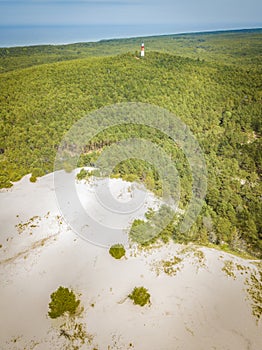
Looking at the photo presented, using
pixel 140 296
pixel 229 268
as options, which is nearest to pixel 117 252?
pixel 140 296

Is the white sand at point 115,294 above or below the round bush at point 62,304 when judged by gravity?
below

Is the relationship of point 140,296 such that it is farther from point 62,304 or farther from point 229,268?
point 229,268

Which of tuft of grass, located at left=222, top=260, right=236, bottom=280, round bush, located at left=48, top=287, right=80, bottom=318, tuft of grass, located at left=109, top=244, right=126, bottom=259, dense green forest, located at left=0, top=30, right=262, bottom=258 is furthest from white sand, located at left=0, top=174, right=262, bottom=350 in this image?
dense green forest, located at left=0, top=30, right=262, bottom=258

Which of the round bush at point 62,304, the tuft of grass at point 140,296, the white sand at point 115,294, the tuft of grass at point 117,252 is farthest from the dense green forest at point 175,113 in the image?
the round bush at point 62,304

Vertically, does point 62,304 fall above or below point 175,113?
above

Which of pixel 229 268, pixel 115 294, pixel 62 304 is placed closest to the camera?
pixel 62 304

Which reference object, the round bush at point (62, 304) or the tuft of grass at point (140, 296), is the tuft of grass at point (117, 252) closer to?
the tuft of grass at point (140, 296)

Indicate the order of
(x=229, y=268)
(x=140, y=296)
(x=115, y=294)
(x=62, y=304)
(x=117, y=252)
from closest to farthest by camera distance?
(x=62, y=304) < (x=140, y=296) < (x=115, y=294) < (x=229, y=268) < (x=117, y=252)
